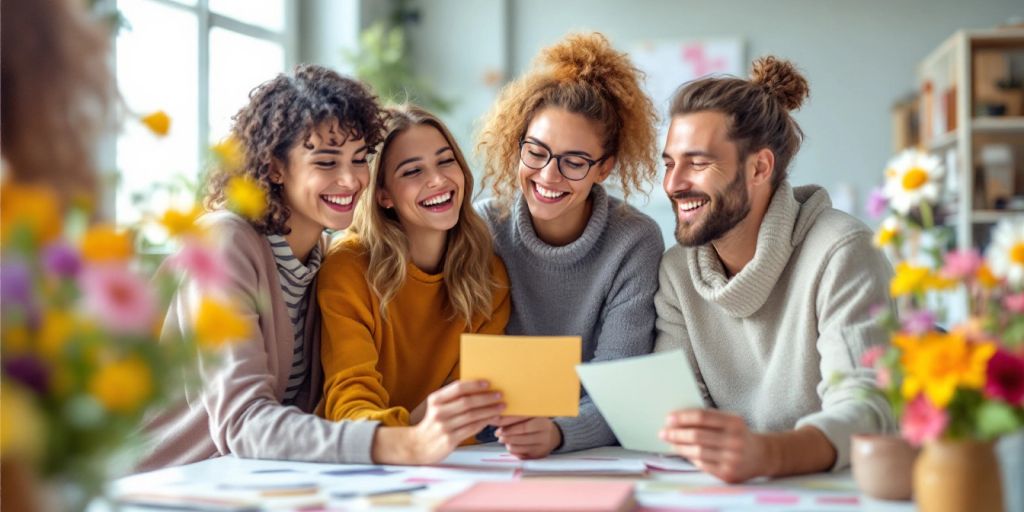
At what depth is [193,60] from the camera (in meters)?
4.65

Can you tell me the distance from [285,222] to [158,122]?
1092mm

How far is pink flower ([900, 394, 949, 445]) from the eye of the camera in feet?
3.62

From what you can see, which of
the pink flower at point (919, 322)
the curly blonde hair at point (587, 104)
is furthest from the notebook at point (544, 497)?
the curly blonde hair at point (587, 104)

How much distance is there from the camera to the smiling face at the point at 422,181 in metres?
2.15

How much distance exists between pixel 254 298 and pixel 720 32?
4.68 metres

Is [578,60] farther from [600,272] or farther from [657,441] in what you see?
[657,441]

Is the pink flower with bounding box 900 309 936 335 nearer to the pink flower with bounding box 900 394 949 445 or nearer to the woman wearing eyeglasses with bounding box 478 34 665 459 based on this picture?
the pink flower with bounding box 900 394 949 445

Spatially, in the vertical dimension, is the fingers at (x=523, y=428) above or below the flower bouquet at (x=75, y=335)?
below

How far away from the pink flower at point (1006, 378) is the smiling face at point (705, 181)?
3.21 ft

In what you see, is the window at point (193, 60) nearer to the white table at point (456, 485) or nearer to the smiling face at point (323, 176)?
the smiling face at point (323, 176)

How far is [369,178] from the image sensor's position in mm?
2121

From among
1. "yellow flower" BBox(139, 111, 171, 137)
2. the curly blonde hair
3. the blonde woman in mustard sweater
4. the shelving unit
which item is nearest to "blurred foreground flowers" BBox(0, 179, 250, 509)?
"yellow flower" BBox(139, 111, 171, 137)

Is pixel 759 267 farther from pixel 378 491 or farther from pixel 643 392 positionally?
pixel 378 491

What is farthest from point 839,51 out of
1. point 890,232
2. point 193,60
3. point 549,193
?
point 890,232
